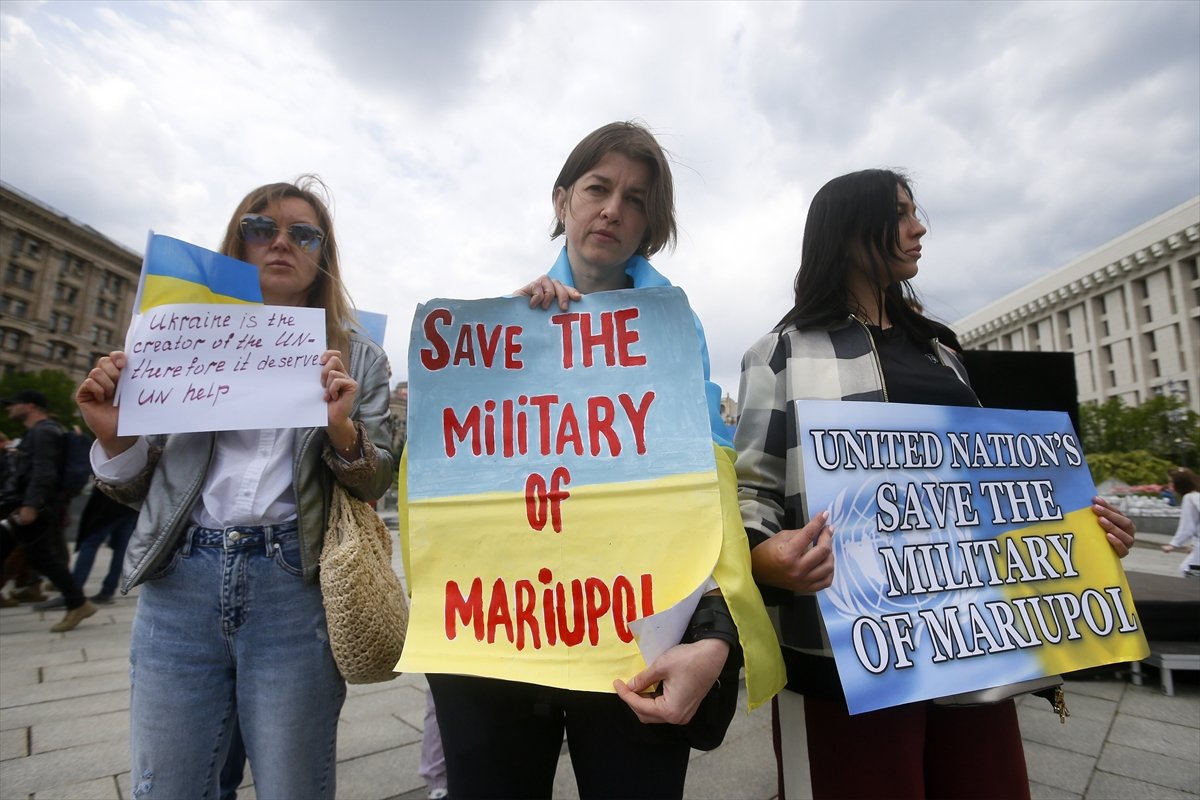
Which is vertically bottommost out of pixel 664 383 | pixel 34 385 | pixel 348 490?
pixel 348 490

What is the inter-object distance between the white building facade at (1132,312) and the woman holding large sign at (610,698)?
58014 millimetres

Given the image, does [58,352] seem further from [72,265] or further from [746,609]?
[746,609]

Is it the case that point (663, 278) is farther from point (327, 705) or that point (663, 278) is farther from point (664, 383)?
point (327, 705)

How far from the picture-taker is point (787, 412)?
1.39 m

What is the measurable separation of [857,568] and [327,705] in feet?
3.90

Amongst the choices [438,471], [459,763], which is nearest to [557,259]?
[438,471]

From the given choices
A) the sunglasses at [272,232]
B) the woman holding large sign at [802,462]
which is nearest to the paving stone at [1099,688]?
the woman holding large sign at [802,462]

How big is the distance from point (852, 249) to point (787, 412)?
496 mm

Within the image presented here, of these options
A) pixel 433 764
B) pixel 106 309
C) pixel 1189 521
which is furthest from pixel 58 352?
pixel 1189 521

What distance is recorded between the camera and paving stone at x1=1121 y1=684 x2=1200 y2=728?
3.66 m

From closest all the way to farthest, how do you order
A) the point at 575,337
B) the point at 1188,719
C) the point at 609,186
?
1. the point at 575,337
2. the point at 609,186
3. the point at 1188,719

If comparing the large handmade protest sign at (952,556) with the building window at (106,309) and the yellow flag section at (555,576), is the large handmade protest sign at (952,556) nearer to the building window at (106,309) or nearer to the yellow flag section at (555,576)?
the yellow flag section at (555,576)

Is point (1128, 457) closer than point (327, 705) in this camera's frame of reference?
No

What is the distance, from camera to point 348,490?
1.53m
